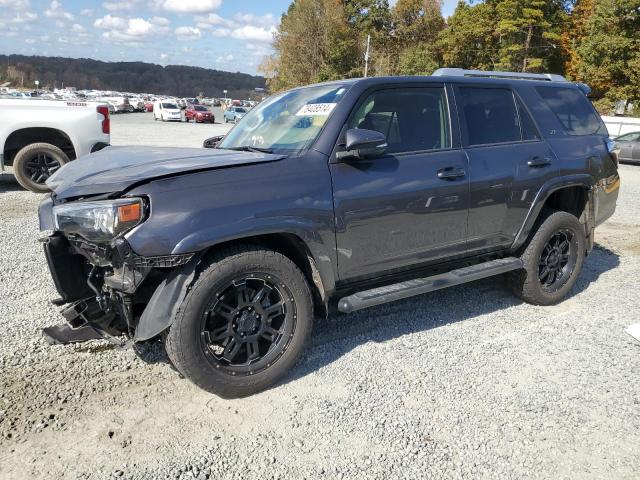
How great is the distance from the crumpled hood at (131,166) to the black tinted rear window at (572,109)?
9.19 ft

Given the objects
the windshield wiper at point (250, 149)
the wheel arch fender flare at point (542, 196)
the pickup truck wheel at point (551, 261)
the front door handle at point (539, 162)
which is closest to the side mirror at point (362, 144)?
the windshield wiper at point (250, 149)

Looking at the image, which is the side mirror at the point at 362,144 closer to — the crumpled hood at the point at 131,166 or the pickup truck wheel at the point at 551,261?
the crumpled hood at the point at 131,166

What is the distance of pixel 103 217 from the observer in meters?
2.76

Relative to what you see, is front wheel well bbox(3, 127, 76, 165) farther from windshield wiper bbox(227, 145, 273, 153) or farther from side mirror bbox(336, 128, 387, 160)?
side mirror bbox(336, 128, 387, 160)

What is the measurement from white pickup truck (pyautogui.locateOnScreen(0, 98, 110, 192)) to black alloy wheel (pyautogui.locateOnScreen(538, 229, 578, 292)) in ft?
24.2

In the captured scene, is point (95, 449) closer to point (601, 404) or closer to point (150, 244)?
point (150, 244)

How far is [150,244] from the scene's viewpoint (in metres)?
2.75

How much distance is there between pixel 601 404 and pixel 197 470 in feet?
7.73

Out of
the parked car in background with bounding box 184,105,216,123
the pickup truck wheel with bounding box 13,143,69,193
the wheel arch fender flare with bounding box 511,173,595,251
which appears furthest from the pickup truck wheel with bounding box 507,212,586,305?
the parked car in background with bounding box 184,105,216,123

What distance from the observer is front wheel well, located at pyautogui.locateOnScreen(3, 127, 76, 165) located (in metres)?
8.77

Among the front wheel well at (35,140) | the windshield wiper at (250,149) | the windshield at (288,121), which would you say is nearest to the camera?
the windshield at (288,121)

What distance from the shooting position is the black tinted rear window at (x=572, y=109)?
15.5ft

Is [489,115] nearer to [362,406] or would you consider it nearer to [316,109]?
[316,109]

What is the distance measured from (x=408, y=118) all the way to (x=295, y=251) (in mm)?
1293
